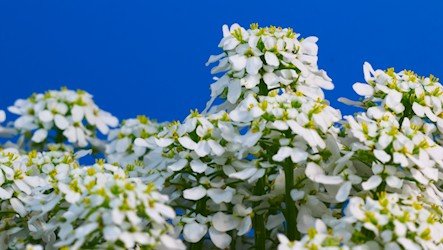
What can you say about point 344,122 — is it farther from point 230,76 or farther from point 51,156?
point 51,156

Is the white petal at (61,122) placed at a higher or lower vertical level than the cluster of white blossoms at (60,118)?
lower

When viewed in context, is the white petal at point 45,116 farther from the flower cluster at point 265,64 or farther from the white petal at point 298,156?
the white petal at point 298,156

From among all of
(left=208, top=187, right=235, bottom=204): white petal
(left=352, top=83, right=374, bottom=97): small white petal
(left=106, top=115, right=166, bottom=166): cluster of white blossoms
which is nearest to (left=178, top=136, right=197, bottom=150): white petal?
(left=208, top=187, right=235, bottom=204): white petal

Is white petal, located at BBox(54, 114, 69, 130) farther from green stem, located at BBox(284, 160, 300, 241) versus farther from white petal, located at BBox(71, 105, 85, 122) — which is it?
green stem, located at BBox(284, 160, 300, 241)

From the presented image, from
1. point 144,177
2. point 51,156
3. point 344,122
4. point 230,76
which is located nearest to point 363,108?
point 344,122

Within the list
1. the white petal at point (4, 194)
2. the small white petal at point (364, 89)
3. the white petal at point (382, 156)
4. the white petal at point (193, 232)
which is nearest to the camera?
the white petal at point (382, 156)

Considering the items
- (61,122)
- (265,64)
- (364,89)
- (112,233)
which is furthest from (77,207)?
(61,122)

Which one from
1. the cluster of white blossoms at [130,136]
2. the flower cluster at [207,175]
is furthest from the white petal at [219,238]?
the cluster of white blossoms at [130,136]

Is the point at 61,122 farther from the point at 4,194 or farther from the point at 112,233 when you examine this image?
the point at 112,233
